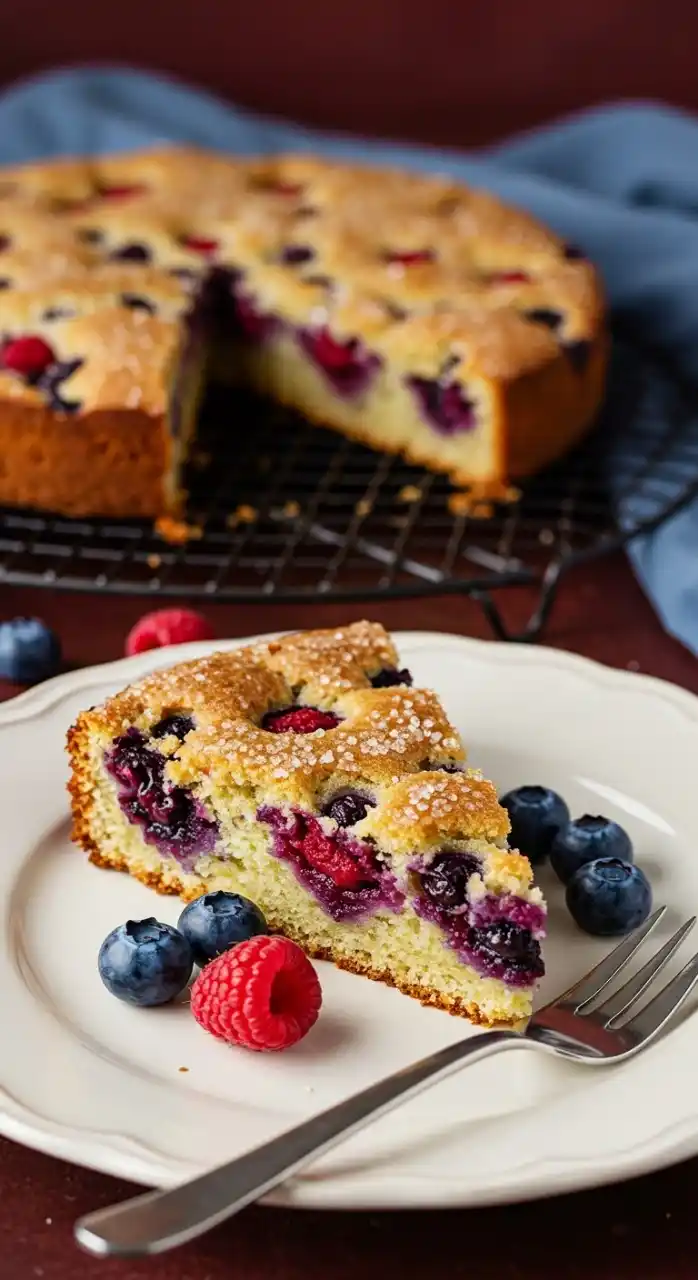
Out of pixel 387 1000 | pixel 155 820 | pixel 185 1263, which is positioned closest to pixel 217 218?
pixel 155 820

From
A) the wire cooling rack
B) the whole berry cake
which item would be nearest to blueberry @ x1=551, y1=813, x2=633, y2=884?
the wire cooling rack

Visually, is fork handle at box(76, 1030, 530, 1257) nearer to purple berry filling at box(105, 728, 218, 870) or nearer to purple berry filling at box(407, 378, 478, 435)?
purple berry filling at box(105, 728, 218, 870)

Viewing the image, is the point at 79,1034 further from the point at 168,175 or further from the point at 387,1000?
the point at 168,175

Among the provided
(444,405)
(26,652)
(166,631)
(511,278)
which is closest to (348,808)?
(166,631)

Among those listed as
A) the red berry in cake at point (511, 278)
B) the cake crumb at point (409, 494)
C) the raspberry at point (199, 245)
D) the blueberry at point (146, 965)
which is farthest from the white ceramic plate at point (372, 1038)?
the raspberry at point (199, 245)

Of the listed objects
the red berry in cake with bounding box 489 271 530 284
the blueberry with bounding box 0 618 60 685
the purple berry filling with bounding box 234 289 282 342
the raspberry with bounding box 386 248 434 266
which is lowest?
the blueberry with bounding box 0 618 60 685

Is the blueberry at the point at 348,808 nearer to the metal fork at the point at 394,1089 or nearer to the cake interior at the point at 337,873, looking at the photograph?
the cake interior at the point at 337,873
